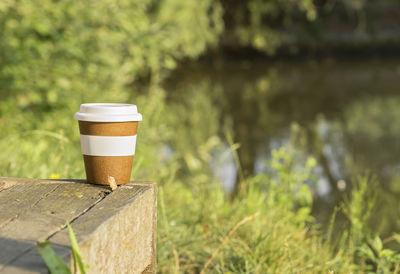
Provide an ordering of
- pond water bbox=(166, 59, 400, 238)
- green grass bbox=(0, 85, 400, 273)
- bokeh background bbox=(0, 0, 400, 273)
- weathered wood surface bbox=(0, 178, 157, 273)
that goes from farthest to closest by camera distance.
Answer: pond water bbox=(166, 59, 400, 238) → bokeh background bbox=(0, 0, 400, 273) → green grass bbox=(0, 85, 400, 273) → weathered wood surface bbox=(0, 178, 157, 273)

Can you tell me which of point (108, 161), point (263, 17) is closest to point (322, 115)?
point (263, 17)

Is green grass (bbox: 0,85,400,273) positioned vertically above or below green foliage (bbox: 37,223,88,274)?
below

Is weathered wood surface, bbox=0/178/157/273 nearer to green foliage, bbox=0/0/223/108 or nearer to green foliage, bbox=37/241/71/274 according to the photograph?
green foliage, bbox=37/241/71/274

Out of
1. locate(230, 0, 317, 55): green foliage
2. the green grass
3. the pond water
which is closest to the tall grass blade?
the green grass

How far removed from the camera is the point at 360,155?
243 inches

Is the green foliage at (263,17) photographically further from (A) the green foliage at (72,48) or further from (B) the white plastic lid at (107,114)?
(B) the white plastic lid at (107,114)

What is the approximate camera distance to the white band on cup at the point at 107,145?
1.63m

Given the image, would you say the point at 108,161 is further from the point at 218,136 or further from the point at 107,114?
the point at 218,136

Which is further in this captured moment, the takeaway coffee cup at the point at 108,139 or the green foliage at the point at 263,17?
the green foliage at the point at 263,17

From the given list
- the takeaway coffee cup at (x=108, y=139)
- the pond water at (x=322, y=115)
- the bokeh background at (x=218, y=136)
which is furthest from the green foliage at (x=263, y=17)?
the takeaway coffee cup at (x=108, y=139)

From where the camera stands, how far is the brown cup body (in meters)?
1.61

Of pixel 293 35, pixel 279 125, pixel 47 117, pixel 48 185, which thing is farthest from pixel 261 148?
pixel 293 35

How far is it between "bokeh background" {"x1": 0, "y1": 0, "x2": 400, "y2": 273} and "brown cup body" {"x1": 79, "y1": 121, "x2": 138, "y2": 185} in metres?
0.58

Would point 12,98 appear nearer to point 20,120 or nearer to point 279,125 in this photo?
point 20,120
